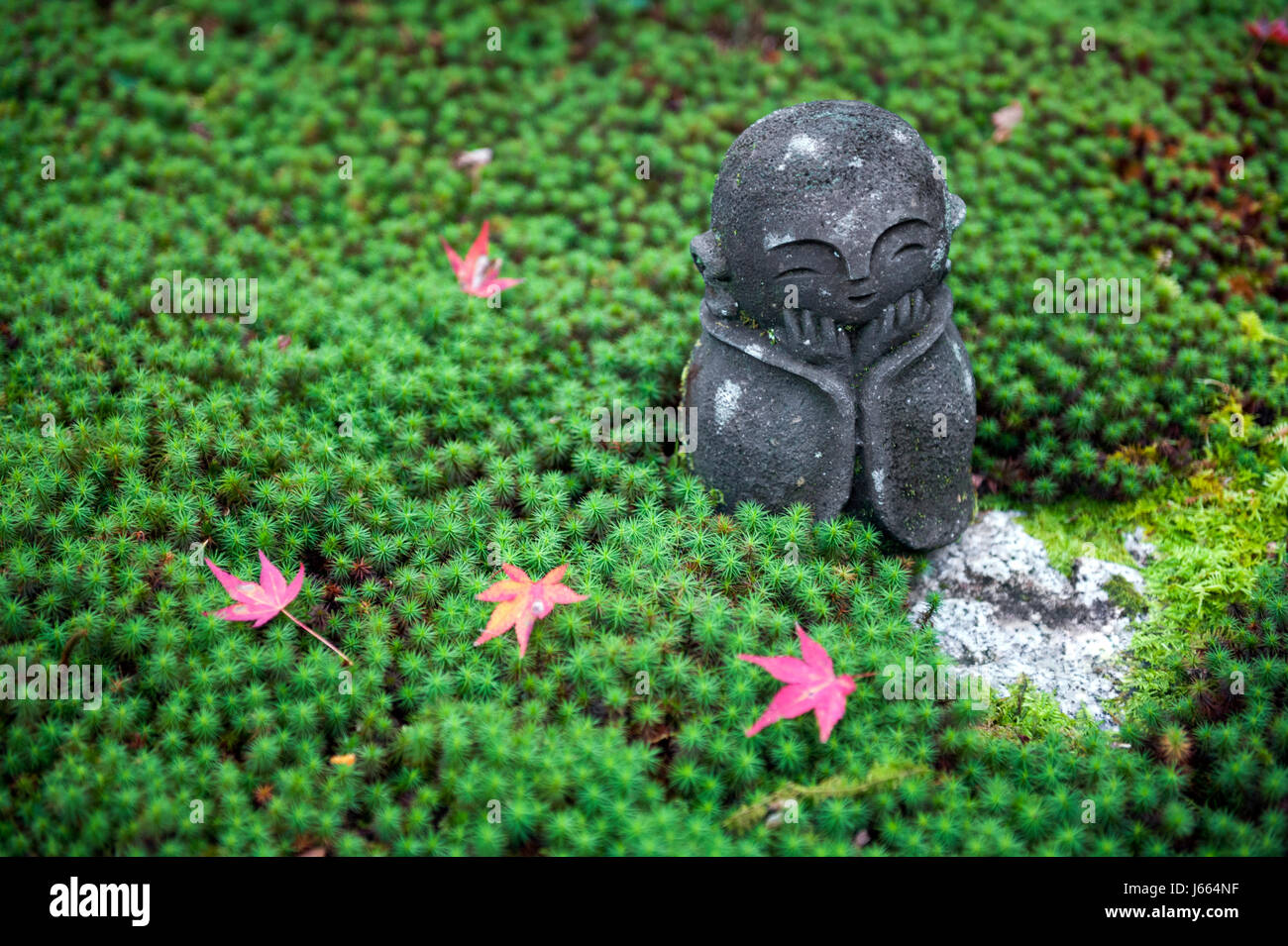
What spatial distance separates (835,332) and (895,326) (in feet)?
0.87

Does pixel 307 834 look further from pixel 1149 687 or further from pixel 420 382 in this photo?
pixel 1149 687

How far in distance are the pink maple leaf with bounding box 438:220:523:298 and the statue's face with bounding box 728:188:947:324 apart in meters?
2.17

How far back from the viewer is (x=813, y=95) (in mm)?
7074

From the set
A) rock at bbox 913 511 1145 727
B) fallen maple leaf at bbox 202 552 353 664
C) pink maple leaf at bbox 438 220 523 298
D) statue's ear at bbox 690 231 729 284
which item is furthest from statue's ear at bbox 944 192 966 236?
fallen maple leaf at bbox 202 552 353 664

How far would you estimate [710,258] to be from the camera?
431 centimetres

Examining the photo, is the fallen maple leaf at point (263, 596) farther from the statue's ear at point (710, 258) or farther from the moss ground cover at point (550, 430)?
the statue's ear at point (710, 258)

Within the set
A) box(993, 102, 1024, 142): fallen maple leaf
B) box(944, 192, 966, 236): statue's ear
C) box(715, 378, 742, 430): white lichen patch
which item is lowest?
box(715, 378, 742, 430): white lichen patch

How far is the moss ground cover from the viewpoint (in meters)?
3.63

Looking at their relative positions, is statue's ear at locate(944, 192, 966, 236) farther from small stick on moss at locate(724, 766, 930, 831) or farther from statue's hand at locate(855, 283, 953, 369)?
small stick on moss at locate(724, 766, 930, 831)

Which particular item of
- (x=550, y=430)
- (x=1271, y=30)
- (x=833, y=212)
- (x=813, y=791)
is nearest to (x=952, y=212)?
(x=833, y=212)

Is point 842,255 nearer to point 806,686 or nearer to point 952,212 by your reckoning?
point 952,212

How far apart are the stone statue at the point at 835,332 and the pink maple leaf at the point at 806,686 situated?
91 cm

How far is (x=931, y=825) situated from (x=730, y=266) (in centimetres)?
246

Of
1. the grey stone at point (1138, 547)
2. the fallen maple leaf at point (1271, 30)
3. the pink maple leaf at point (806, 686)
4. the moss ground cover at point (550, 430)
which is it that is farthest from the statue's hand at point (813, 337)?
the fallen maple leaf at point (1271, 30)
